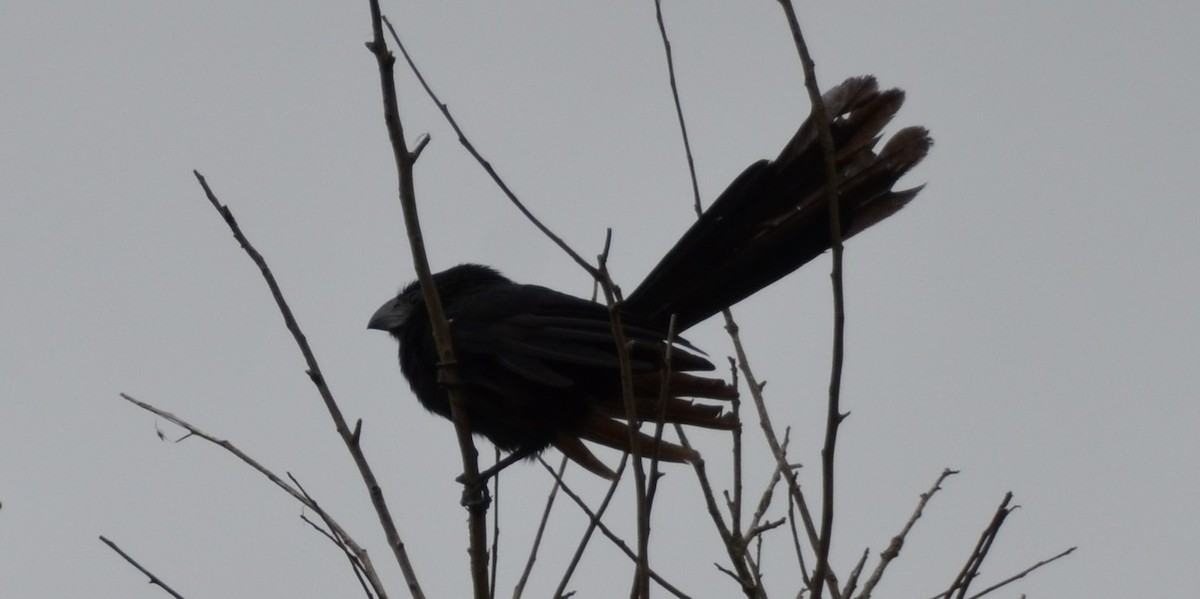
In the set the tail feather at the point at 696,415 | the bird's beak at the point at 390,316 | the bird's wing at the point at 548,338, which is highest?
the bird's beak at the point at 390,316

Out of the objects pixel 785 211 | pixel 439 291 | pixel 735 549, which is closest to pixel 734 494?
pixel 735 549

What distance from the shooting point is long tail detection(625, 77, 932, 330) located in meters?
3.01

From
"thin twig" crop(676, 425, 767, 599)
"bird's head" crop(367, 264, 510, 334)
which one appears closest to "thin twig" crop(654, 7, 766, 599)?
"thin twig" crop(676, 425, 767, 599)

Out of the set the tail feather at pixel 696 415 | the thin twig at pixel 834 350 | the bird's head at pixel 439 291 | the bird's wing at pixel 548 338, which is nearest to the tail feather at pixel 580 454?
the bird's wing at pixel 548 338

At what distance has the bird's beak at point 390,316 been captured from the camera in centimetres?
429

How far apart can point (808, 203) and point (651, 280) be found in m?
0.58

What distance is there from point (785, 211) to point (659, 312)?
23.0 inches

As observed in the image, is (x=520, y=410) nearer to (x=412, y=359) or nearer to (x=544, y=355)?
(x=544, y=355)

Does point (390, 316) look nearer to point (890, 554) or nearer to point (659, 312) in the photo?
point (659, 312)

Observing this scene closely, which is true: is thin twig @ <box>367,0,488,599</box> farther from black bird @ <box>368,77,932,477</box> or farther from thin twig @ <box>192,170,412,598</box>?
black bird @ <box>368,77,932,477</box>

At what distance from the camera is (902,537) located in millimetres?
2760

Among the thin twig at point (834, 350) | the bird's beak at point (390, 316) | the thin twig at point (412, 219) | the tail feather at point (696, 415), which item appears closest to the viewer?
the thin twig at point (834, 350)

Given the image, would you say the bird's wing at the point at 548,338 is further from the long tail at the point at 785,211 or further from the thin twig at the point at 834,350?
the thin twig at the point at 834,350

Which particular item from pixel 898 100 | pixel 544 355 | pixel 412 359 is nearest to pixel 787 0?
pixel 898 100
